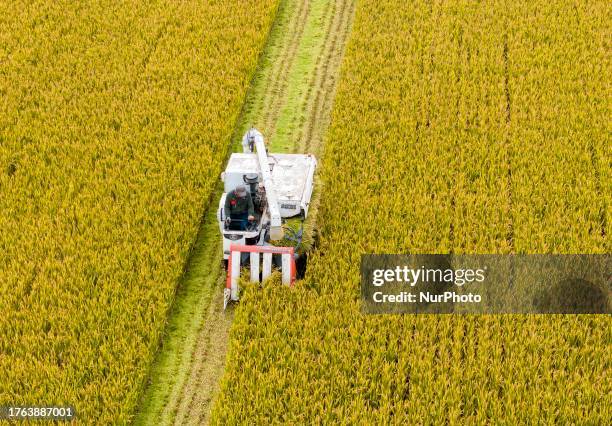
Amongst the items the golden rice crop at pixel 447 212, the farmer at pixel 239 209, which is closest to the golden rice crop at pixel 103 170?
the farmer at pixel 239 209

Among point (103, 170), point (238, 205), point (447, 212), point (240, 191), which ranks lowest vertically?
point (447, 212)

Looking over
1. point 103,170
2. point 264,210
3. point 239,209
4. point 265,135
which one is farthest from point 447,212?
point 103,170

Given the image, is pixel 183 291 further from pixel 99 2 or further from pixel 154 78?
pixel 99 2

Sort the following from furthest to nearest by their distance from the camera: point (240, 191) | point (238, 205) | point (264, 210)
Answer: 1. point (264, 210)
2. point (238, 205)
3. point (240, 191)

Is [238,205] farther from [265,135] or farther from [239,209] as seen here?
[265,135]

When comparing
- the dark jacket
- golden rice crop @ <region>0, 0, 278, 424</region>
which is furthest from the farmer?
golden rice crop @ <region>0, 0, 278, 424</region>

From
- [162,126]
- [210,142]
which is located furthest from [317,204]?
[162,126]

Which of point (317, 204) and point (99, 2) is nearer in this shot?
point (317, 204)
